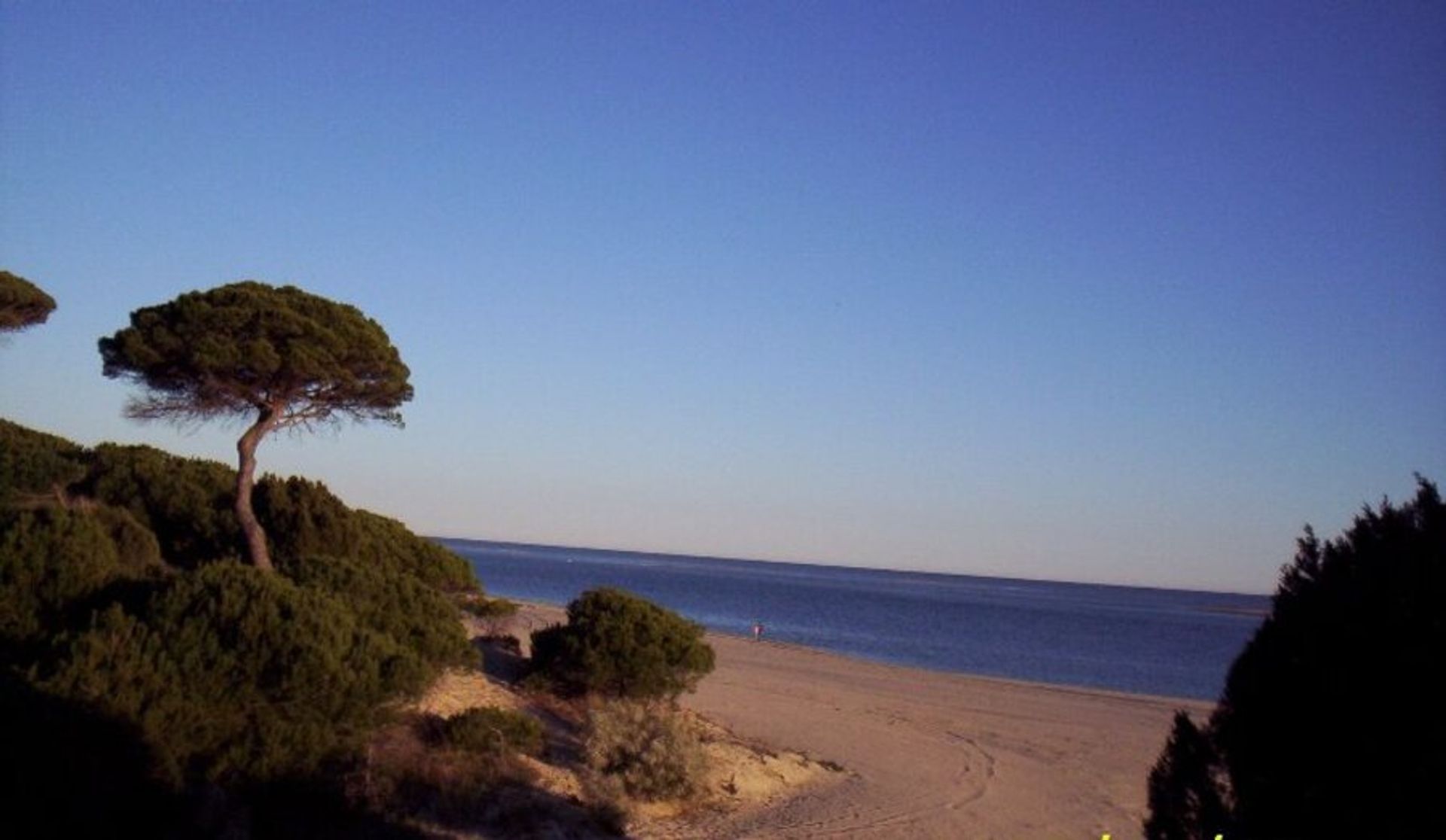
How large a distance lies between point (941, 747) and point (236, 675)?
12156mm

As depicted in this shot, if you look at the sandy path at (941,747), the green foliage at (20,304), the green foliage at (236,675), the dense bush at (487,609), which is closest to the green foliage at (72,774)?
the green foliage at (236,675)

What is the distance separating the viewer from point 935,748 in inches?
732

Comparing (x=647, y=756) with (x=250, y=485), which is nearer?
(x=647, y=756)

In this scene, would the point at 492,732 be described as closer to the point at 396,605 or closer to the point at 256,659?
the point at 396,605

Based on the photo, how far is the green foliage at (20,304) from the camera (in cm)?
2117

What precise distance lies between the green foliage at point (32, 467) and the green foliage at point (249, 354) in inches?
68.7

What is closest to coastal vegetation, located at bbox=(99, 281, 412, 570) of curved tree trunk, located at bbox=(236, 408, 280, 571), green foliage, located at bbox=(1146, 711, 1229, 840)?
curved tree trunk, located at bbox=(236, 408, 280, 571)

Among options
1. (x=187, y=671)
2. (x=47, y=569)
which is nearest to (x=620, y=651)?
(x=47, y=569)

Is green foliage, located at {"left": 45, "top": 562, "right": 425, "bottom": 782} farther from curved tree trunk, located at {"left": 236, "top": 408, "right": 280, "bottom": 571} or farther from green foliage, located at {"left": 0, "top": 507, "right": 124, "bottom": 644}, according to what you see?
curved tree trunk, located at {"left": 236, "top": 408, "right": 280, "bottom": 571}

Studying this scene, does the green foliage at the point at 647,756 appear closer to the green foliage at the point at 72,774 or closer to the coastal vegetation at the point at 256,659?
the coastal vegetation at the point at 256,659

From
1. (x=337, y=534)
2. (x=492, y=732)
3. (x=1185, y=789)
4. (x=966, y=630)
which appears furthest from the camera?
(x=966, y=630)

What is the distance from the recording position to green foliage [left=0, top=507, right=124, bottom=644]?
1038cm

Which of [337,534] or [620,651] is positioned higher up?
[337,534]

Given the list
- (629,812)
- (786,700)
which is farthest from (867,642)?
(629,812)
